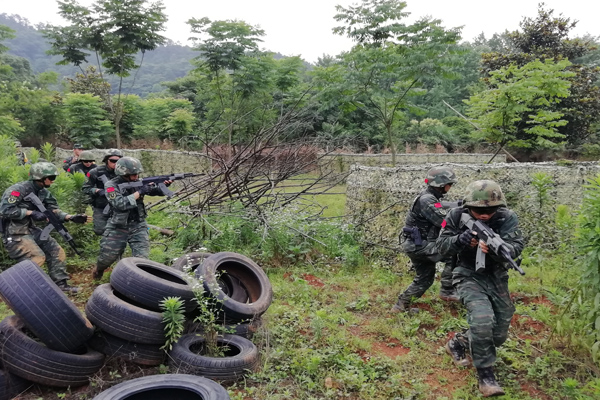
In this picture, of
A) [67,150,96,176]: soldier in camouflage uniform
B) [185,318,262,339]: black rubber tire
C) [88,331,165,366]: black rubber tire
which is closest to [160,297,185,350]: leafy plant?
[88,331,165,366]: black rubber tire

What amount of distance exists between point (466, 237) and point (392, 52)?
29.9 ft

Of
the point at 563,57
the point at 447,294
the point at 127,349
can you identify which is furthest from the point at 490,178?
the point at 563,57

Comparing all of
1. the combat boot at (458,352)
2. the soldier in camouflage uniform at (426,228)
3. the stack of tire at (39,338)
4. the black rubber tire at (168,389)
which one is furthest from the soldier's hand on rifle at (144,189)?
the combat boot at (458,352)

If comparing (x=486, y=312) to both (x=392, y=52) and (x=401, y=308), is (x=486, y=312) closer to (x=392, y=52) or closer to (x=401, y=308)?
(x=401, y=308)

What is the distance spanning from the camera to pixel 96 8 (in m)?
16.4

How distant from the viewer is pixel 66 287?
5.76 meters

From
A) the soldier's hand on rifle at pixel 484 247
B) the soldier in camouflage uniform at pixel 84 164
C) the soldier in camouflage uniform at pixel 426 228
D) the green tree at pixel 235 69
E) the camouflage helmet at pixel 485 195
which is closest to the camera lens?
the soldier's hand on rifle at pixel 484 247

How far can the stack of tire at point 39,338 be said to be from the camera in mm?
3391

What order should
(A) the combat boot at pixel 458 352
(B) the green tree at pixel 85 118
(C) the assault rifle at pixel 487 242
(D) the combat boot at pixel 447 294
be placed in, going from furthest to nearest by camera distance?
1. (B) the green tree at pixel 85 118
2. (D) the combat boot at pixel 447 294
3. (A) the combat boot at pixel 458 352
4. (C) the assault rifle at pixel 487 242

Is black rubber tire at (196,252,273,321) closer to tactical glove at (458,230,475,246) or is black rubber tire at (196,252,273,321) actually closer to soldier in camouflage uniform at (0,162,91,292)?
tactical glove at (458,230,475,246)

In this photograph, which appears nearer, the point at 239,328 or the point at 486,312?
the point at 486,312

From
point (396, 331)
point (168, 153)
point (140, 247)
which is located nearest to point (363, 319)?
point (396, 331)

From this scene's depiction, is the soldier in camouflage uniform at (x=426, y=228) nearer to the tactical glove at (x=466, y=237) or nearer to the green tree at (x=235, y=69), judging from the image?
the tactical glove at (x=466, y=237)

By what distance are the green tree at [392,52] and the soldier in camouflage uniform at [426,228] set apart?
23.2ft
